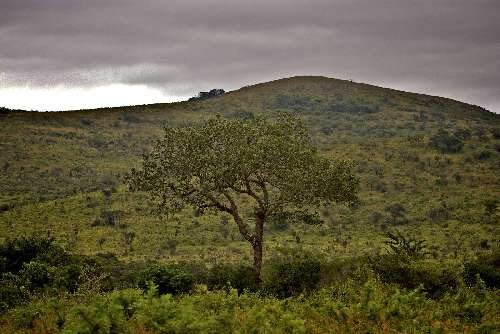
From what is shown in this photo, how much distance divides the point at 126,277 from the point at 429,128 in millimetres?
110574

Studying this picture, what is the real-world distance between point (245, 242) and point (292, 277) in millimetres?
31161

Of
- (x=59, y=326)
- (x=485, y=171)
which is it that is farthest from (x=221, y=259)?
(x=485, y=171)

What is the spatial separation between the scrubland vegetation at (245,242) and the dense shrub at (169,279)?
0.07 metres

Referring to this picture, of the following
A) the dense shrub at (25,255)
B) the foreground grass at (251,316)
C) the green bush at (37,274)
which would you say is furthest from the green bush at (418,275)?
the dense shrub at (25,255)

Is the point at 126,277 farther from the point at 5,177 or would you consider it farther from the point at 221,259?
the point at 5,177

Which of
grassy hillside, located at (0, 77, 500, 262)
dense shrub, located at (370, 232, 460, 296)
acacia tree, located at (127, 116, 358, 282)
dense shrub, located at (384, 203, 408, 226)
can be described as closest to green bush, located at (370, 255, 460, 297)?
dense shrub, located at (370, 232, 460, 296)

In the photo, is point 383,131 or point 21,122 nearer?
point 21,122

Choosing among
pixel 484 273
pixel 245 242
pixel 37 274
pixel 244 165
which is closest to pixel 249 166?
pixel 244 165

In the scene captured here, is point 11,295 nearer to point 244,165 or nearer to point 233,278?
point 233,278

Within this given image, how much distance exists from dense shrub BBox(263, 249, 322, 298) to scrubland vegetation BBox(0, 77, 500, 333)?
66 mm

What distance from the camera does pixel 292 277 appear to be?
25.4 metres

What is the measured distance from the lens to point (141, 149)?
109 meters

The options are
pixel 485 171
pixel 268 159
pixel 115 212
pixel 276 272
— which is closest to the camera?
pixel 276 272

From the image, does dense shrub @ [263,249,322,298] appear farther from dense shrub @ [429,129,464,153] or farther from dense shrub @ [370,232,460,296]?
dense shrub @ [429,129,464,153]
